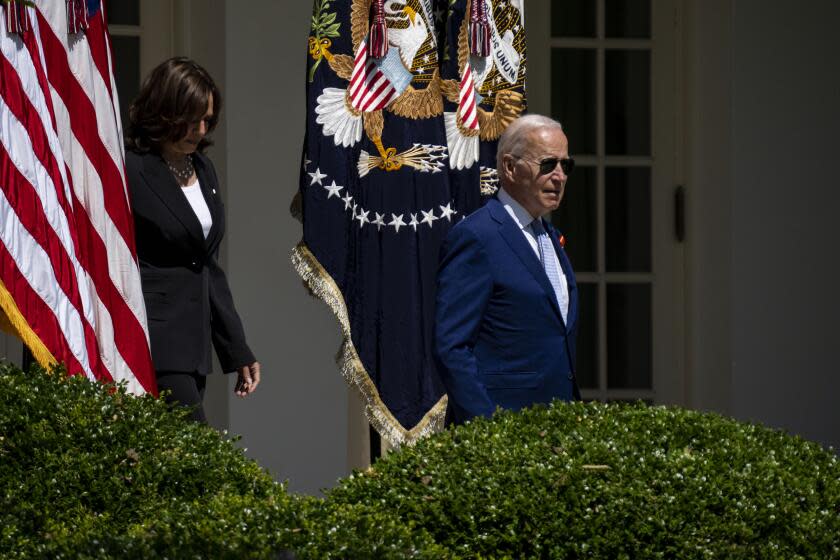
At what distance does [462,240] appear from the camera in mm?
5508

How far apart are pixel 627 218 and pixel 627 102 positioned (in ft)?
1.96

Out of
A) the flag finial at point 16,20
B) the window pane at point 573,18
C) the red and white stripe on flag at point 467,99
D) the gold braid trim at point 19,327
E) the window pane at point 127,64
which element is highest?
the window pane at point 573,18

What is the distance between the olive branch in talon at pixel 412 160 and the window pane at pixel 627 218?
79.4 inches

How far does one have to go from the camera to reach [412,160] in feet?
22.6

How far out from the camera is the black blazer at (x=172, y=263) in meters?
6.02

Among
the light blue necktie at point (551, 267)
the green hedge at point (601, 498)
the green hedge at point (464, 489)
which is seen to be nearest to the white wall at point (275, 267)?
the light blue necktie at point (551, 267)

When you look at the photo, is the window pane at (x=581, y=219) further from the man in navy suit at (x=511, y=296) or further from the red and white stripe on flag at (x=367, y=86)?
the man in navy suit at (x=511, y=296)

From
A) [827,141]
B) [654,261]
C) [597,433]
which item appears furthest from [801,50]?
[597,433]

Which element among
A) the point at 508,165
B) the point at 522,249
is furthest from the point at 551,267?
the point at 508,165

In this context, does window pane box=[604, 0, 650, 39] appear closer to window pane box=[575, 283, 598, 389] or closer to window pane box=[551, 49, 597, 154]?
window pane box=[551, 49, 597, 154]

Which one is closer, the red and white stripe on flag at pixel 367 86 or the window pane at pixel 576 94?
the red and white stripe on flag at pixel 367 86

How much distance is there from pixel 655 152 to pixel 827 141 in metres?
0.86

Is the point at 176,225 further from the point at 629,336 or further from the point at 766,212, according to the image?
the point at 766,212

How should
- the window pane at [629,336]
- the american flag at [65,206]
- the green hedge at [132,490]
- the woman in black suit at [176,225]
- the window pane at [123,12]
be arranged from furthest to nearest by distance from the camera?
the window pane at [629,336] → the window pane at [123,12] → the woman in black suit at [176,225] → the american flag at [65,206] → the green hedge at [132,490]
